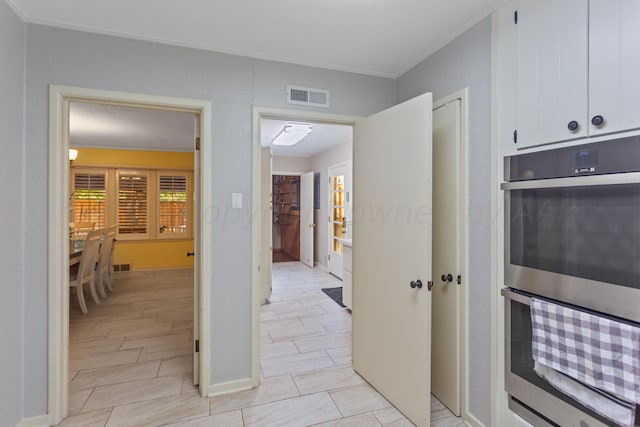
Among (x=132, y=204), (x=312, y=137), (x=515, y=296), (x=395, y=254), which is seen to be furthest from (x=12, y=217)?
(x=132, y=204)

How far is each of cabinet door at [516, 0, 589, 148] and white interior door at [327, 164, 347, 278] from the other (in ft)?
13.7

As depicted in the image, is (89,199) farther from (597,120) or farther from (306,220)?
(597,120)

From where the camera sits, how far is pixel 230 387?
2.33 meters

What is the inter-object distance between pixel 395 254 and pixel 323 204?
15.1 ft

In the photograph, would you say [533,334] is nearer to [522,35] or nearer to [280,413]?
[522,35]

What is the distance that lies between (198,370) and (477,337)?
6.37 feet

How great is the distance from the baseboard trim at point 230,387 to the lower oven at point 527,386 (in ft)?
5.53

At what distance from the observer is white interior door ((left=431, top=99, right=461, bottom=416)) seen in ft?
6.77

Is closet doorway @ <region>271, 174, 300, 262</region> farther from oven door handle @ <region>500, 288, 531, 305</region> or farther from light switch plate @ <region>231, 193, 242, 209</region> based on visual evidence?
oven door handle @ <region>500, 288, 531, 305</region>

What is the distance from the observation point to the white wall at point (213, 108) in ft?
6.36

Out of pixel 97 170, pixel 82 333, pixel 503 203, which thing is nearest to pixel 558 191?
pixel 503 203

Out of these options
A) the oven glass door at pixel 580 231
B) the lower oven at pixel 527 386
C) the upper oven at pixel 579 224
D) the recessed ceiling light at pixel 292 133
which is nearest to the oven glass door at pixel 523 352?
the lower oven at pixel 527 386

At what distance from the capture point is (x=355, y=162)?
2.65 meters

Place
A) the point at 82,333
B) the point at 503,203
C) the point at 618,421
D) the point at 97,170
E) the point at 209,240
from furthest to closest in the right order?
the point at 97,170 < the point at 82,333 < the point at 209,240 < the point at 503,203 < the point at 618,421
